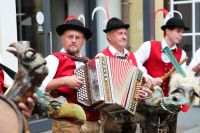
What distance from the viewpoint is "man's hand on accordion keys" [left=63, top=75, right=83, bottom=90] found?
3127 millimetres

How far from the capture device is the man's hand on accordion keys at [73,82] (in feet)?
10.3

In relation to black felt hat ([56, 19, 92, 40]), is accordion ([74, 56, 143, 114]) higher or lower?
lower

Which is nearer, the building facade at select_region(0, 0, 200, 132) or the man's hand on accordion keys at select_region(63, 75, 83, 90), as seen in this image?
the man's hand on accordion keys at select_region(63, 75, 83, 90)

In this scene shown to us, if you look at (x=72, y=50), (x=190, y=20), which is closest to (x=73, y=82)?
(x=72, y=50)

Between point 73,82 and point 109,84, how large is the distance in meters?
0.32

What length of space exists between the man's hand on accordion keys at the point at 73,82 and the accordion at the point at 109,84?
4 cm

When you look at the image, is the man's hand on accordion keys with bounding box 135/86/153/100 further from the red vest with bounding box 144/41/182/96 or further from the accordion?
the red vest with bounding box 144/41/182/96

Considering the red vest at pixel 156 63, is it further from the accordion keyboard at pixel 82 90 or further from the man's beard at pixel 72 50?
the accordion keyboard at pixel 82 90

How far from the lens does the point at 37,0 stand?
6.52m

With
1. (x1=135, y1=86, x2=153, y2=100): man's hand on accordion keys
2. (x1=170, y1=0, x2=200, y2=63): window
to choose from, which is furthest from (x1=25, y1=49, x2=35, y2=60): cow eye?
(x1=170, y1=0, x2=200, y2=63): window

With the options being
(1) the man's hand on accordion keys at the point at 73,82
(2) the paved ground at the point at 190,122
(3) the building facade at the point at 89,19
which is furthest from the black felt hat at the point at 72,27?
(2) the paved ground at the point at 190,122

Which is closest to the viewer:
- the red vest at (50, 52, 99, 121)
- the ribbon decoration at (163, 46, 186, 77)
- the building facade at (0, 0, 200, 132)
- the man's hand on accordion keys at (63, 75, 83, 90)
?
the man's hand on accordion keys at (63, 75, 83, 90)

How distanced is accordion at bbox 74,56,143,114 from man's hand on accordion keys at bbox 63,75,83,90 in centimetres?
4

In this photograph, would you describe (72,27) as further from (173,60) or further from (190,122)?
(190,122)
